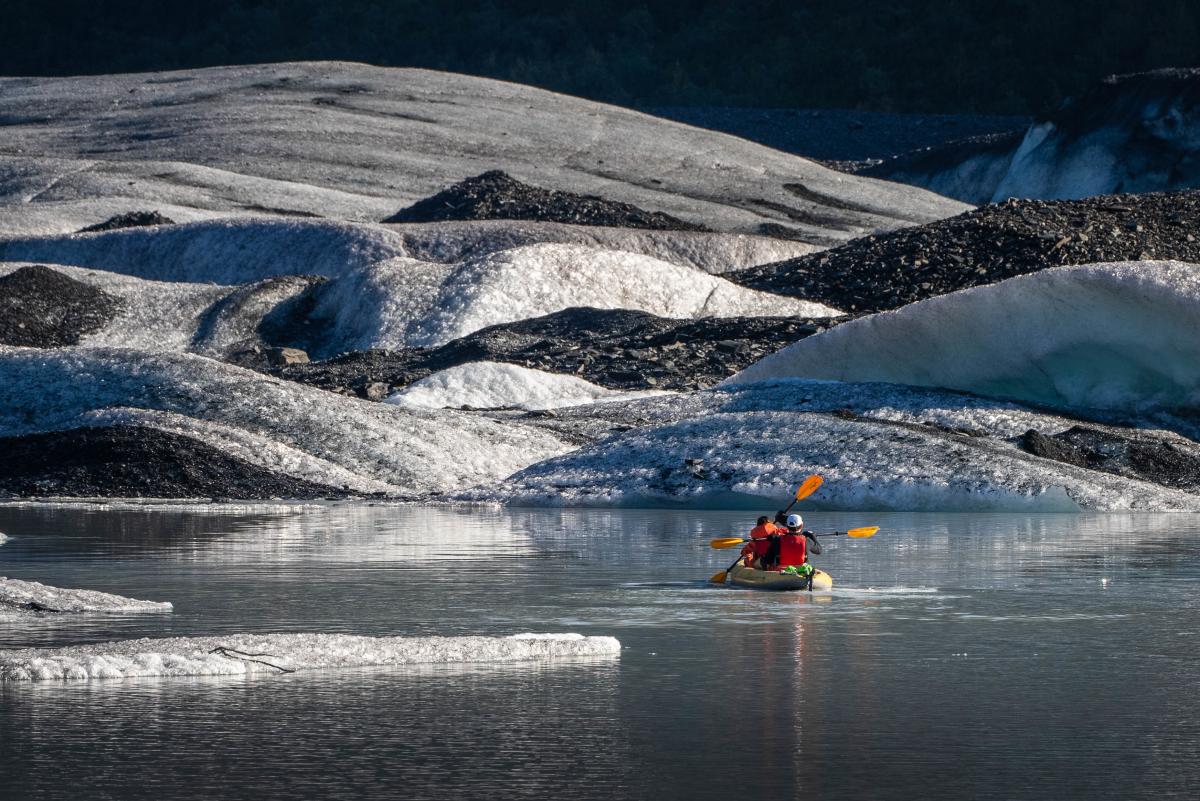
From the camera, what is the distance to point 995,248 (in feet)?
89.7

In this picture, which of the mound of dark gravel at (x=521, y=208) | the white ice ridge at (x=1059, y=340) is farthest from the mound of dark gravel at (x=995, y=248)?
the mound of dark gravel at (x=521, y=208)

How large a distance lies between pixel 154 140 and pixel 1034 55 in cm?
4869

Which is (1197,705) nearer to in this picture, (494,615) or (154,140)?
(494,615)

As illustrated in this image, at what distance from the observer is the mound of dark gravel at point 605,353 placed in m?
23.7

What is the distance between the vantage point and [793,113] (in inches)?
2810

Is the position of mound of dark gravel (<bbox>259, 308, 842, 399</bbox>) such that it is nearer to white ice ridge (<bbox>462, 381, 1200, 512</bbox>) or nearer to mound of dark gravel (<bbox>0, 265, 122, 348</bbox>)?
mound of dark gravel (<bbox>0, 265, 122, 348</bbox>)

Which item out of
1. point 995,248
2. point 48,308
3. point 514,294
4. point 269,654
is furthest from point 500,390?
point 269,654

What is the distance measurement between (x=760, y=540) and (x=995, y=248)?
1860 cm

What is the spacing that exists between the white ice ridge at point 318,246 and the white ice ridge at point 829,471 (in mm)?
17483

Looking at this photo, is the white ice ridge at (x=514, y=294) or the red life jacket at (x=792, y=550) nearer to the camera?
the red life jacket at (x=792, y=550)

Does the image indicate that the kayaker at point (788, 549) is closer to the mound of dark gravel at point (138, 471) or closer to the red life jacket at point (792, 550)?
the red life jacket at point (792, 550)

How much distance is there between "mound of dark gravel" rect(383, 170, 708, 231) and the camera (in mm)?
37562

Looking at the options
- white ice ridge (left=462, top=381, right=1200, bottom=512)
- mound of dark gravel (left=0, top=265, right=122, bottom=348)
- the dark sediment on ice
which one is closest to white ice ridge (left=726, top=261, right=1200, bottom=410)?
the dark sediment on ice

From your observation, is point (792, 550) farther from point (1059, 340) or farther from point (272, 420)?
point (1059, 340)
